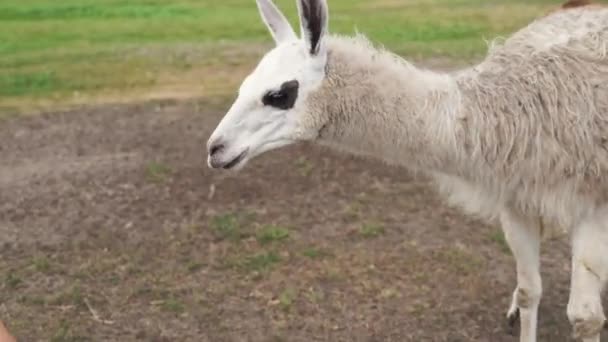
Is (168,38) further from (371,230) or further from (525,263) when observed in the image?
(525,263)

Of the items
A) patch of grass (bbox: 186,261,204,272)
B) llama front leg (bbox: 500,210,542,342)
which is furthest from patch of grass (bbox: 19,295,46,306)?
llama front leg (bbox: 500,210,542,342)

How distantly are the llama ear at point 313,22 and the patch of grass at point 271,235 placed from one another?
2.84 metres

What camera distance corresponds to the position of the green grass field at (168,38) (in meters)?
12.9

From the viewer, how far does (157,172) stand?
829 centimetres

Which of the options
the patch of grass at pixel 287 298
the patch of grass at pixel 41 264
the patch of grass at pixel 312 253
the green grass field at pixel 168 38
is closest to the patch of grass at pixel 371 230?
the patch of grass at pixel 312 253

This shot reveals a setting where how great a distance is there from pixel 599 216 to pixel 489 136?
644 mm

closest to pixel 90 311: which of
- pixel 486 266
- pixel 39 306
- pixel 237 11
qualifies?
pixel 39 306

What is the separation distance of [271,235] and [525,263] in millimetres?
2291

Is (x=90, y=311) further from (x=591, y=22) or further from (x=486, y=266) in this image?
(x=591, y=22)

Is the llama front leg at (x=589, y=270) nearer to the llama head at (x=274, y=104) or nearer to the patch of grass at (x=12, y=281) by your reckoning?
the llama head at (x=274, y=104)

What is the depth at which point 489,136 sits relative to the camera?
4.30 m

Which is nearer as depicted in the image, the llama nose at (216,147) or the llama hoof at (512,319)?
the llama nose at (216,147)

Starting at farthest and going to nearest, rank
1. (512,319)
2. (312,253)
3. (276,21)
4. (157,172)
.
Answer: (157,172), (312,253), (512,319), (276,21)

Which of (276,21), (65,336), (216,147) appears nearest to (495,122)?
(276,21)
